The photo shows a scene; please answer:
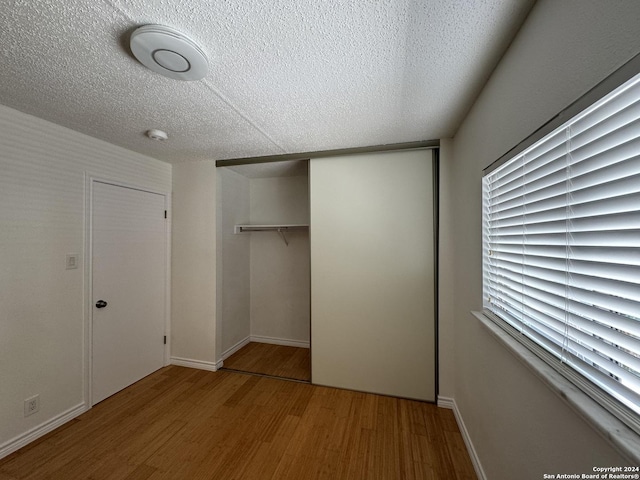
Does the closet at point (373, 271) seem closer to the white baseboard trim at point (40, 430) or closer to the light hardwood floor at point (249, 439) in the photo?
the light hardwood floor at point (249, 439)

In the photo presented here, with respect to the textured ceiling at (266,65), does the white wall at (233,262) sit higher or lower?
lower

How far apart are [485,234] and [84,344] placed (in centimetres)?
326

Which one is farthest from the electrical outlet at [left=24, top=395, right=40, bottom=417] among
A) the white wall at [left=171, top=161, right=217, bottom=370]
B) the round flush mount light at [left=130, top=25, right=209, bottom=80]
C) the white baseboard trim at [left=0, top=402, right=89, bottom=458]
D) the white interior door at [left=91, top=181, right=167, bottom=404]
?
the round flush mount light at [left=130, top=25, right=209, bottom=80]

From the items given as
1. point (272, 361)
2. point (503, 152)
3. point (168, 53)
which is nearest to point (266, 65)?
point (168, 53)

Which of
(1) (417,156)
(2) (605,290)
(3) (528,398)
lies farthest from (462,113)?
(3) (528,398)

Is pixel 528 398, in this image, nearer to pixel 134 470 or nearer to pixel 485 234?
pixel 485 234

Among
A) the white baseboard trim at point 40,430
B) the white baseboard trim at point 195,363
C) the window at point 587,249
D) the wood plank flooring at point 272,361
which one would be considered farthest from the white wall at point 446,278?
the white baseboard trim at point 40,430

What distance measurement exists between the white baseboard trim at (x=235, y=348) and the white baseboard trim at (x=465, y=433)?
2.42m

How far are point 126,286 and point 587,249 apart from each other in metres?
3.29

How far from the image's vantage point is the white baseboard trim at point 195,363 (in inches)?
110

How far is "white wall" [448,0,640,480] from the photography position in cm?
66

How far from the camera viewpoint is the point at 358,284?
7.79 feet

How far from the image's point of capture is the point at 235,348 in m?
3.25

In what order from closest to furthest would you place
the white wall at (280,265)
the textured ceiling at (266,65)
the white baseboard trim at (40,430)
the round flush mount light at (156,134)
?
the textured ceiling at (266,65), the white baseboard trim at (40,430), the round flush mount light at (156,134), the white wall at (280,265)
